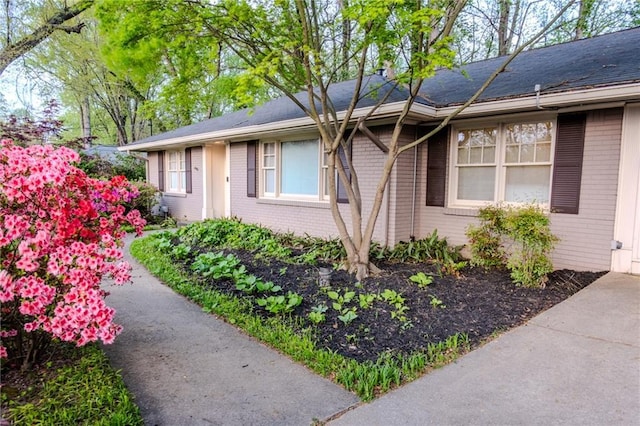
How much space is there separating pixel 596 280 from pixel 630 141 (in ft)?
6.01

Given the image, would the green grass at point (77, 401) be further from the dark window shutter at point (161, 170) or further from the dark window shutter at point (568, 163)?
the dark window shutter at point (161, 170)

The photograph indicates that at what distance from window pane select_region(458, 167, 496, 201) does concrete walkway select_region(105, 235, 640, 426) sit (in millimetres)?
2736

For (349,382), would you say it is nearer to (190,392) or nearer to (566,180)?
(190,392)

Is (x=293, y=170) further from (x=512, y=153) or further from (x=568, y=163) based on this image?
(x=568, y=163)

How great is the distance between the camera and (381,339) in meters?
3.52

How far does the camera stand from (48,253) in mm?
2520

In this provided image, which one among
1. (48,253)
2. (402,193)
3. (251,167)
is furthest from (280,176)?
(48,253)

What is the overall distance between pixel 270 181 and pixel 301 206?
1.49 m

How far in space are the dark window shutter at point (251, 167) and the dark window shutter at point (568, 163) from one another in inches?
255

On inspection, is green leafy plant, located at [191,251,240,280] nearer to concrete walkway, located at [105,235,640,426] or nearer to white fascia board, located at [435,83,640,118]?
concrete walkway, located at [105,235,640,426]

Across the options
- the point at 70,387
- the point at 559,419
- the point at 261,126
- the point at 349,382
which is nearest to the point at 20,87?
the point at 261,126

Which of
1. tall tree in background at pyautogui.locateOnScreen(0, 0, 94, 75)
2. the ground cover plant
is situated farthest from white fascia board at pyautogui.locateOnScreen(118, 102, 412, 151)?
tall tree in background at pyautogui.locateOnScreen(0, 0, 94, 75)

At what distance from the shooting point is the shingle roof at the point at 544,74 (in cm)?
515

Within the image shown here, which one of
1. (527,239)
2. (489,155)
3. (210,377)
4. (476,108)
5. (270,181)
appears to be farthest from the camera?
(270,181)
